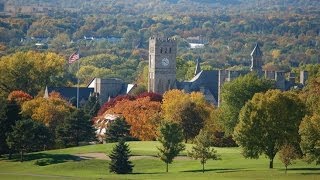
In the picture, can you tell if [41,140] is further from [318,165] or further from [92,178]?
[318,165]

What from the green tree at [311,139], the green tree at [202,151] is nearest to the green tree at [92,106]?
the green tree at [202,151]

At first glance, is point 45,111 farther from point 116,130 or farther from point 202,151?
point 202,151

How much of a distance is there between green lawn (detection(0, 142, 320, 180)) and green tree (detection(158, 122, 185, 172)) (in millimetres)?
995

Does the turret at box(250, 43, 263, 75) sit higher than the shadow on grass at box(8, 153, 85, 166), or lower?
higher

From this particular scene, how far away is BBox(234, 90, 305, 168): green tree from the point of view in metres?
74.0

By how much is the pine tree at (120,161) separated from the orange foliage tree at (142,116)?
2147cm

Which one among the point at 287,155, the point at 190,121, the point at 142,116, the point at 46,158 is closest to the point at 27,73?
the point at 142,116

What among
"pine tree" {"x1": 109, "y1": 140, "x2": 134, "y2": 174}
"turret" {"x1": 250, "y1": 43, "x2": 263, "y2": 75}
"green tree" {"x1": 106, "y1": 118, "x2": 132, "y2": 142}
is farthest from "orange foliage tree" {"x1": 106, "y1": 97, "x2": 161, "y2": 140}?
"turret" {"x1": 250, "y1": 43, "x2": 263, "y2": 75}

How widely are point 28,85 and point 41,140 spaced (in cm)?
5149

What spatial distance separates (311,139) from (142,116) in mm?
33678

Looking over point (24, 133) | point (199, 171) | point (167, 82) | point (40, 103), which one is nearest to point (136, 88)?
point (167, 82)

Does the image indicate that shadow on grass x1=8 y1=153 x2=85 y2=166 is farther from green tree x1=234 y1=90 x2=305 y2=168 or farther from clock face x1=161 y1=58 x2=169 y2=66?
clock face x1=161 y1=58 x2=169 y2=66

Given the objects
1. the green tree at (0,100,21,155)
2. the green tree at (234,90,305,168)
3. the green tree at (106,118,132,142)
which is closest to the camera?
the green tree at (234,90,305,168)

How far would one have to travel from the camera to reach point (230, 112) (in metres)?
93.9
